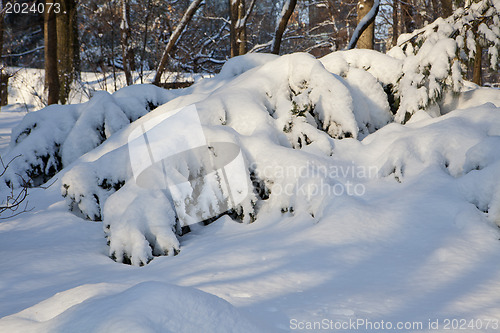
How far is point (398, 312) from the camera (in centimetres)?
228

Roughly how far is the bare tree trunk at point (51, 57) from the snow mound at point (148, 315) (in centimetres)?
848

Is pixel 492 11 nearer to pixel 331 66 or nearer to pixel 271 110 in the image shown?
pixel 331 66

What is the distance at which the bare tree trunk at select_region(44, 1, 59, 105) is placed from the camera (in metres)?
9.14

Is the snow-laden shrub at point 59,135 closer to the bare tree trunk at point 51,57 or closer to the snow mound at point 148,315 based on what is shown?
the bare tree trunk at point 51,57

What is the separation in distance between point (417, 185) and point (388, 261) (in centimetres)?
113

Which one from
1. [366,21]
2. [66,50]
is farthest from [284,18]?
[66,50]

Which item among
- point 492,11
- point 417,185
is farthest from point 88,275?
point 492,11

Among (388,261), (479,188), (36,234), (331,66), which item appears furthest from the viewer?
(331,66)

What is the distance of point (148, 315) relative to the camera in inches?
61.6

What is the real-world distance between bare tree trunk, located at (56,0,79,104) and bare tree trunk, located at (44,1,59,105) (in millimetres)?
256

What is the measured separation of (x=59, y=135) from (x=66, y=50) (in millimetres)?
4670

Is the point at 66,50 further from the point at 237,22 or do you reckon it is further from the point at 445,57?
the point at 445,57

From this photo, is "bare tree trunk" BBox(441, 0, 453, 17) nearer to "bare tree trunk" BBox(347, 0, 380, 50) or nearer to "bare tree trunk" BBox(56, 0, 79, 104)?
"bare tree trunk" BBox(347, 0, 380, 50)

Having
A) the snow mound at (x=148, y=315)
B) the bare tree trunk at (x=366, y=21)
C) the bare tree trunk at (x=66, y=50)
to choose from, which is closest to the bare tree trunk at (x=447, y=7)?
the bare tree trunk at (x=366, y=21)
